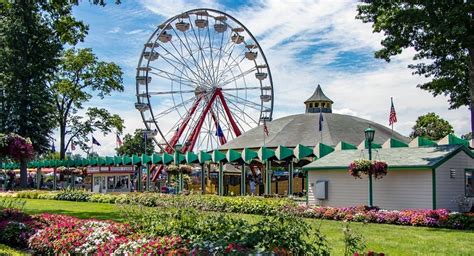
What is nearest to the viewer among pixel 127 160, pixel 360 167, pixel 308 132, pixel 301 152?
pixel 360 167

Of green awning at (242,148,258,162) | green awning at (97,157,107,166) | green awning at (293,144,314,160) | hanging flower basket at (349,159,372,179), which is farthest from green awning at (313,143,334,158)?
green awning at (97,157,107,166)

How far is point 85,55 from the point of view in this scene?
5078 centimetres

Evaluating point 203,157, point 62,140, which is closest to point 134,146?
point 62,140

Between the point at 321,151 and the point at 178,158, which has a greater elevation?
the point at 321,151

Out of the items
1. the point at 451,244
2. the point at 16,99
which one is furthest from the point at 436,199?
the point at 16,99

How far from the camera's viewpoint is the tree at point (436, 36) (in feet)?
58.3

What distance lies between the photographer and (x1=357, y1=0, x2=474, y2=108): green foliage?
1777 centimetres

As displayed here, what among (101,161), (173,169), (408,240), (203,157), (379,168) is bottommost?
(408,240)

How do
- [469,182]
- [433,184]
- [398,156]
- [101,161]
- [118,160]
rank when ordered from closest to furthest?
[433,184]
[469,182]
[398,156]
[118,160]
[101,161]

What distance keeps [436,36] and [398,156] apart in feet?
15.9

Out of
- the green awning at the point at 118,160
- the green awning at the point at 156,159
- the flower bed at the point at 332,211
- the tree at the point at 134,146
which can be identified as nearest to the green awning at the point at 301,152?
the flower bed at the point at 332,211

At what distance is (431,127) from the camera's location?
210 feet

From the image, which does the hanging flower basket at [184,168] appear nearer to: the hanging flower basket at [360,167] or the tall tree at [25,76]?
the tall tree at [25,76]

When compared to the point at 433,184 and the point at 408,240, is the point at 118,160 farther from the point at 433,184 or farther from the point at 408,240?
the point at 408,240
